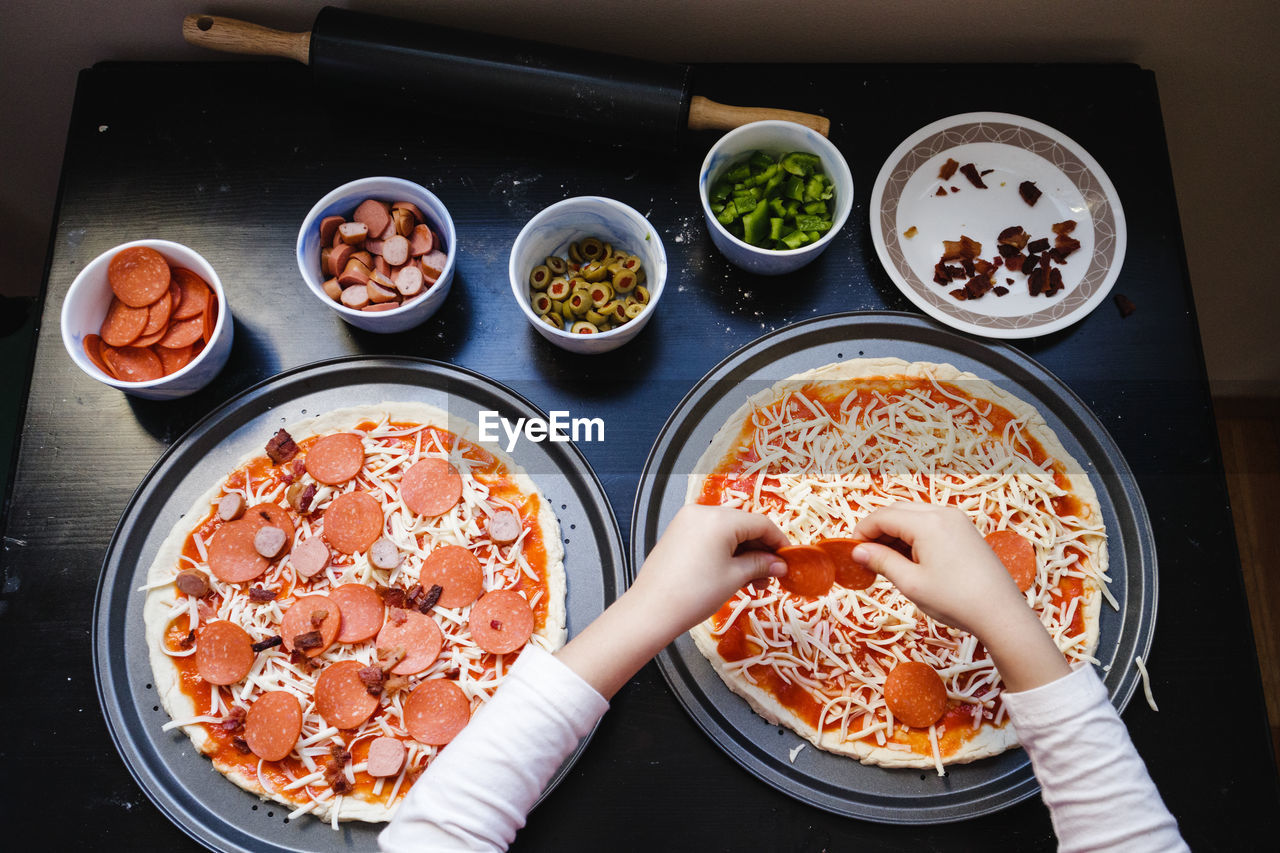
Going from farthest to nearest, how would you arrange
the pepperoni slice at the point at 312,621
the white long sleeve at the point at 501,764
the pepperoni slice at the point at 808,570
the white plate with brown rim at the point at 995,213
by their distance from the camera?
1. the white plate with brown rim at the point at 995,213
2. the pepperoni slice at the point at 312,621
3. the pepperoni slice at the point at 808,570
4. the white long sleeve at the point at 501,764

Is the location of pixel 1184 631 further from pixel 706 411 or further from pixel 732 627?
pixel 706 411

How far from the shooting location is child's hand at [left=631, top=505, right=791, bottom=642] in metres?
1.29

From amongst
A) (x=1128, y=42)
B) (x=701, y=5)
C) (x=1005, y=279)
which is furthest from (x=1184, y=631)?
(x=701, y=5)

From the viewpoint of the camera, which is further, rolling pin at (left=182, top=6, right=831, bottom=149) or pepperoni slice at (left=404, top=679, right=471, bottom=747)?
rolling pin at (left=182, top=6, right=831, bottom=149)

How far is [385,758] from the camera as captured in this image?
1.49 meters

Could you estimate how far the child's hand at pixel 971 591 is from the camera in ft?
4.22

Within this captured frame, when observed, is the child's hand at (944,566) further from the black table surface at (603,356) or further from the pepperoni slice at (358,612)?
the pepperoni slice at (358,612)

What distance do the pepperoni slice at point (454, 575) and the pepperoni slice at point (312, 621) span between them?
0.17 m

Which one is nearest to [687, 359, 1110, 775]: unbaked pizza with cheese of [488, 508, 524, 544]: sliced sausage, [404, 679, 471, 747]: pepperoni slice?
[488, 508, 524, 544]: sliced sausage

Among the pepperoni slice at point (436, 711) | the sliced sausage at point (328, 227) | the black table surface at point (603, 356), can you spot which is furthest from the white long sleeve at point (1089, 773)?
the sliced sausage at point (328, 227)

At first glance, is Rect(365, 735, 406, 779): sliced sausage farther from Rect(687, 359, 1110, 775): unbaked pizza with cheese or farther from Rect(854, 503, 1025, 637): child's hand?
Rect(854, 503, 1025, 637): child's hand

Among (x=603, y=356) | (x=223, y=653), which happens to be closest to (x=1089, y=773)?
(x=603, y=356)

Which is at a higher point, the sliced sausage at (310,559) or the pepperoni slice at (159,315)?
the pepperoni slice at (159,315)

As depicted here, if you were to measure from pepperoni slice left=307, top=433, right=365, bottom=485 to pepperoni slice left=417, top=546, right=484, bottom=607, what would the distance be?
23cm
